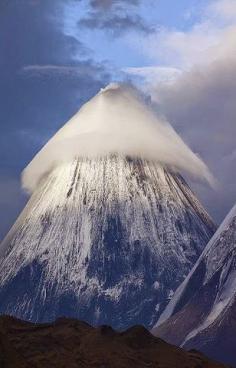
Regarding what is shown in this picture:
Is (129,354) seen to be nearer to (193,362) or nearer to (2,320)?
(193,362)

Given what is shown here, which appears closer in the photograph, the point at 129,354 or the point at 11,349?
the point at 11,349

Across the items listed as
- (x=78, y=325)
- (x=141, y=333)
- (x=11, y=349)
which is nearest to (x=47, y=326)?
(x=78, y=325)

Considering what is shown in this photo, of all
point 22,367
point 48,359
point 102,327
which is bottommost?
point 22,367

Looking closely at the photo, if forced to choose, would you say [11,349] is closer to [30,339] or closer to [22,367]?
[22,367]

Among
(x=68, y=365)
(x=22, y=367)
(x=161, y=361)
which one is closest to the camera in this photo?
(x=22, y=367)

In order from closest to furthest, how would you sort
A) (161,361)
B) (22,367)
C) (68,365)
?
(22,367)
(68,365)
(161,361)

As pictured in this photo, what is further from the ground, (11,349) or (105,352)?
(105,352)
